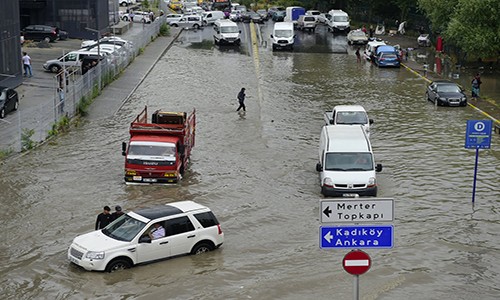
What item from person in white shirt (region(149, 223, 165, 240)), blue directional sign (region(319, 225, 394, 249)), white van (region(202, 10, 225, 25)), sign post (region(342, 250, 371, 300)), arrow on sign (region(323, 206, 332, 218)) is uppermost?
arrow on sign (region(323, 206, 332, 218))

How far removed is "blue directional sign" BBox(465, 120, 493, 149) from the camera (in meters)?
24.7

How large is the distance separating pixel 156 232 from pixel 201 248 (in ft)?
4.60

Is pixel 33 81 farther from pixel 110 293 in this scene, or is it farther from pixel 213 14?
pixel 213 14

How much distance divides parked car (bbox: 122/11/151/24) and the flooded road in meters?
38.3

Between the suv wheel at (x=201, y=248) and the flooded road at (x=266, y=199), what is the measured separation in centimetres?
16

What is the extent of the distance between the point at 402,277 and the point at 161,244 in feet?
18.6

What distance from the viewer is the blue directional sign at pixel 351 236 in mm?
12164

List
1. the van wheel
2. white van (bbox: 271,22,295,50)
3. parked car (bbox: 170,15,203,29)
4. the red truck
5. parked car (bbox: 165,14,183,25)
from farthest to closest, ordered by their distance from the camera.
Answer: parked car (bbox: 165,14,183,25), parked car (bbox: 170,15,203,29), white van (bbox: 271,22,295,50), the van wheel, the red truck

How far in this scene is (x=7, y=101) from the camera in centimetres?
3800

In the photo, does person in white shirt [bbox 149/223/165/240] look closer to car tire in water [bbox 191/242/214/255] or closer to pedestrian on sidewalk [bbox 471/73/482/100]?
car tire in water [bbox 191/242/214/255]

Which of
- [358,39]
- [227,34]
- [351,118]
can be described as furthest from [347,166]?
[358,39]

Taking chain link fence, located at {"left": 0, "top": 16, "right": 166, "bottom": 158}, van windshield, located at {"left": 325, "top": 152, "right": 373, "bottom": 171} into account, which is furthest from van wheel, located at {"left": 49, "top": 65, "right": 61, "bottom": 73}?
van windshield, located at {"left": 325, "top": 152, "right": 373, "bottom": 171}

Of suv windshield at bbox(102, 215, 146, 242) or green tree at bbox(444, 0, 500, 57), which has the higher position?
green tree at bbox(444, 0, 500, 57)

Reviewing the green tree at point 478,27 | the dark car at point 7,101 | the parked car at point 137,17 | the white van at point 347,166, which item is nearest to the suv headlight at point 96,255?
the white van at point 347,166
